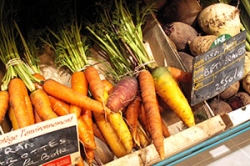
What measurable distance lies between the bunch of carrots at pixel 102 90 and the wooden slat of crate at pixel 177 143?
0.03 m

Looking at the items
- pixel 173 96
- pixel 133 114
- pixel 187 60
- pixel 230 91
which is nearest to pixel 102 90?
pixel 133 114

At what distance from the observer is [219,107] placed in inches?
51.5

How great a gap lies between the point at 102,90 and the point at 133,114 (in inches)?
5.5

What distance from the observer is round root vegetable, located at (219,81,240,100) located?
1.36 m

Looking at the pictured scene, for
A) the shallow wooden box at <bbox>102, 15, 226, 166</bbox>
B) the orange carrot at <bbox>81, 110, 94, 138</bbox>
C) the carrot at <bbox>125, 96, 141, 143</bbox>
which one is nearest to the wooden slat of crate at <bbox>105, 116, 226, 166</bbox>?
the shallow wooden box at <bbox>102, 15, 226, 166</bbox>

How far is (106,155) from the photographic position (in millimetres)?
1180

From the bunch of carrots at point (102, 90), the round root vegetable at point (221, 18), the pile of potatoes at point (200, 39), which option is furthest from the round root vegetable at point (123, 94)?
the round root vegetable at point (221, 18)

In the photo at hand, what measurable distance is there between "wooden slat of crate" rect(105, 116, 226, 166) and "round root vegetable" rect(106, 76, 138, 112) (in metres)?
0.18

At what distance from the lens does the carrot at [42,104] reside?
1071mm

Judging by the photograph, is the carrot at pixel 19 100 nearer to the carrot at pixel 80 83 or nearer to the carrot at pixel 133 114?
the carrot at pixel 80 83

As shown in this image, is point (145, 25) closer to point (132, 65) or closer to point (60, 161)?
point (132, 65)

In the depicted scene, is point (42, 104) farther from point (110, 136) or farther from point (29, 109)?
point (110, 136)

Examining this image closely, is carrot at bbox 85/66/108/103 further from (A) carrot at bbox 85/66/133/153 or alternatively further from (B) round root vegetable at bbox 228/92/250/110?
(B) round root vegetable at bbox 228/92/250/110

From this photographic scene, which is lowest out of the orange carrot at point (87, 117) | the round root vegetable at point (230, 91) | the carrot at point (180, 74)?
the round root vegetable at point (230, 91)
